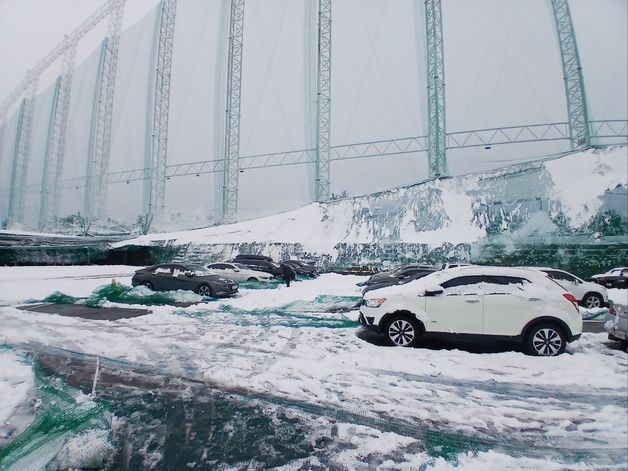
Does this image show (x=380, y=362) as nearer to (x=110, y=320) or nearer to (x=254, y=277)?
(x=110, y=320)

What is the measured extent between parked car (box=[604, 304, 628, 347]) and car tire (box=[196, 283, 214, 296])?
9754 millimetres

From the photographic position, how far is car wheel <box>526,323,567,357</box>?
14.3 ft

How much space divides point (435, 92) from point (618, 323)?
15023 millimetres

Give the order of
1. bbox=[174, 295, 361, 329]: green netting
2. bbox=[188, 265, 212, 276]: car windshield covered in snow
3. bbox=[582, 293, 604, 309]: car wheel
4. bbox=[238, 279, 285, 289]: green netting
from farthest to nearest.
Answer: bbox=[238, 279, 285, 289]: green netting → bbox=[188, 265, 212, 276]: car windshield covered in snow → bbox=[582, 293, 604, 309]: car wheel → bbox=[174, 295, 361, 329]: green netting

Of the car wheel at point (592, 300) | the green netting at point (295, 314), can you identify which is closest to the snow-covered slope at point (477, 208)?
the green netting at point (295, 314)

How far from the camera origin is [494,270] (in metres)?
4.82

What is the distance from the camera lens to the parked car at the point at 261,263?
620 inches

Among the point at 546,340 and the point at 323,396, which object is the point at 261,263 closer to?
the point at 546,340

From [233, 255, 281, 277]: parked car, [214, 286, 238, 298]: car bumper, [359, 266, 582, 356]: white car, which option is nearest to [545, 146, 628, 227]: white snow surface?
[359, 266, 582, 356]: white car

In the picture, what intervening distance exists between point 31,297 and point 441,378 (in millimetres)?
11704

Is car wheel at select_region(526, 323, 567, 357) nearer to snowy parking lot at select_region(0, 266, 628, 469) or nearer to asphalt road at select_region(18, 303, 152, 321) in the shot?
snowy parking lot at select_region(0, 266, 628, 469)

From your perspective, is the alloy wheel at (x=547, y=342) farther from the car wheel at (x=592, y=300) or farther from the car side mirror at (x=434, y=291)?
the car wheel at (x=592, y=300)

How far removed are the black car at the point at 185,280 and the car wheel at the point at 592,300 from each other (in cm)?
1043

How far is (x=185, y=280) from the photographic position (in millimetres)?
10812
